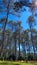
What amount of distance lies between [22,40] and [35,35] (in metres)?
3.76

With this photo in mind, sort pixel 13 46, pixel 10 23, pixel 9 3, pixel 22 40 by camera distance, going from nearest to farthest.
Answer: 1. pixel 9 3
2. pixel 10 23
3. pixel 22 40
4. pixel 13 46

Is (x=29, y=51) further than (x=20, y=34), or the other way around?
(x=29, y=51)

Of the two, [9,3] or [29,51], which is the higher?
[9,3]

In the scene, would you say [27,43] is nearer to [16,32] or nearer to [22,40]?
[22,40]

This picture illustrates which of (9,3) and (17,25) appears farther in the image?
(17,25)

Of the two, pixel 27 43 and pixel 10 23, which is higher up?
pixel 10 23

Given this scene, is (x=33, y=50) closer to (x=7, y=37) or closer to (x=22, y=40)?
(x=22, y=40)

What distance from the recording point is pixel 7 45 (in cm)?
4322

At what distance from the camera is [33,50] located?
42906 mm

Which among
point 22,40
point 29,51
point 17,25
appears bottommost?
point 29,51

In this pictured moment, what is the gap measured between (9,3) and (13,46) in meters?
24.6

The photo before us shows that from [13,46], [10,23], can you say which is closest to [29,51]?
[13,46]

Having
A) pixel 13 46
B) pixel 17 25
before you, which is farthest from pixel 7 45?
pixel 17 25

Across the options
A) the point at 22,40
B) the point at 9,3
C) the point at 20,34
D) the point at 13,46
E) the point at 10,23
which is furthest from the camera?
the point at 13,46
